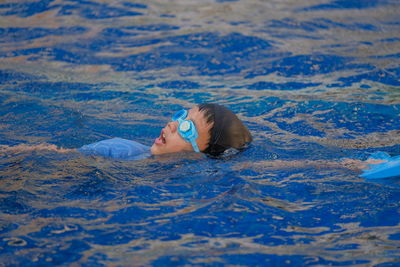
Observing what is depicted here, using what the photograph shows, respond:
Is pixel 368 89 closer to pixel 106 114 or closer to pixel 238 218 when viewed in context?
pixel 106 114

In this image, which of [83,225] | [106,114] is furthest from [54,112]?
[83,225]

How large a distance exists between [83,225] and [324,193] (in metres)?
1.82

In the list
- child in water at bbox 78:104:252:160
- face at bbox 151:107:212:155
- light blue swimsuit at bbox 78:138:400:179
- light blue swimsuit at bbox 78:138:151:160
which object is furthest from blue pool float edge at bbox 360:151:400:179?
light blue swimsuit at bbox 78:138:151:160

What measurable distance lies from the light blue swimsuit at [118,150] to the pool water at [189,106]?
9.8 inches

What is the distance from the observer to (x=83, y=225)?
10.3 ft

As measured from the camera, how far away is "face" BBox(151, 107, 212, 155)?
14.6 feet

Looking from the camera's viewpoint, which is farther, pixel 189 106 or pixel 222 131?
pixel 189 106

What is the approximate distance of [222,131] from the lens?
4.39m

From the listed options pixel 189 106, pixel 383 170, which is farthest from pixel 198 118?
pixel 189 106

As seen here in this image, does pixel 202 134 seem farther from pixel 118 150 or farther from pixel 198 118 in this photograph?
pixel 118 150

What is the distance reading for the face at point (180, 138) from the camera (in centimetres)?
445

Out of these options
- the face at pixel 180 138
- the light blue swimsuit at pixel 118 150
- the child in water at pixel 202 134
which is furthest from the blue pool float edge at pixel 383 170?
the light blue swimsuit at pixel 118 150

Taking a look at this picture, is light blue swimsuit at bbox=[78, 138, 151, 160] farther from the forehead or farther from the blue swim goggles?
the forehead

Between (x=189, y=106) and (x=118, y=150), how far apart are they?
2305 mm
